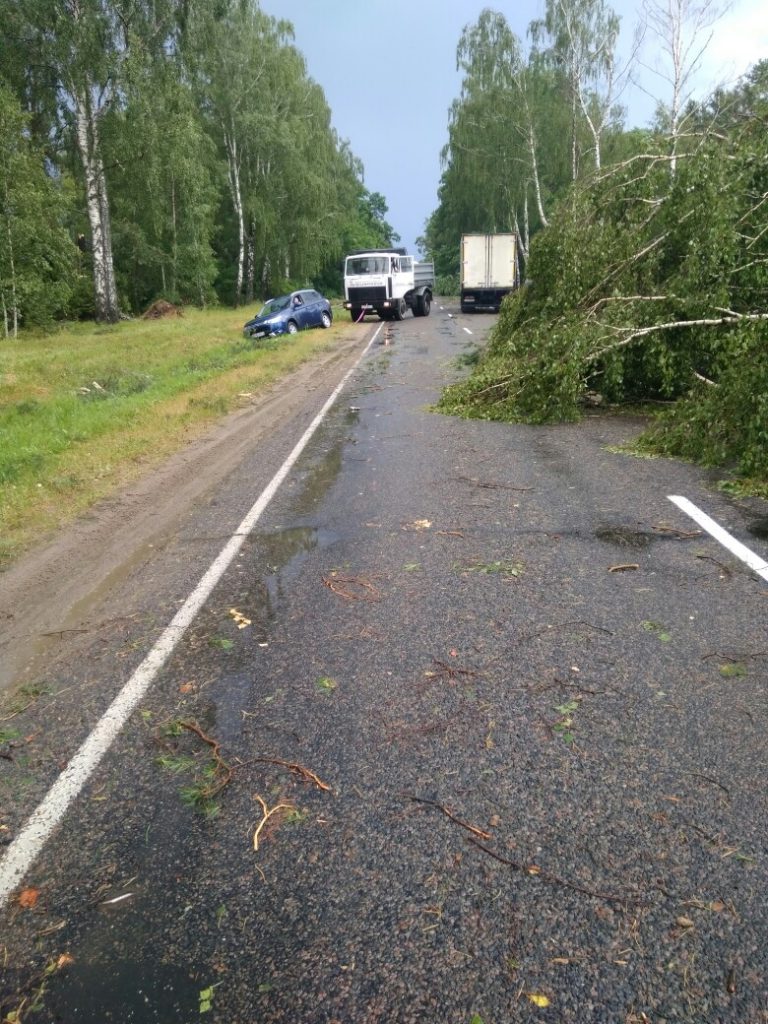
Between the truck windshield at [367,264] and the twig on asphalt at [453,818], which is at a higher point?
the truck windshield at [367,264]

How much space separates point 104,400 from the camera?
49.0 feet

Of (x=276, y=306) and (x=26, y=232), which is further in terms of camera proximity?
(x=276, y=306)

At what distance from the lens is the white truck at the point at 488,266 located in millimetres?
36125

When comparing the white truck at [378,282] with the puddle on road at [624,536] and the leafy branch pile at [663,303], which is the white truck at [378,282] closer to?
the leafy branch pile at [663,303]

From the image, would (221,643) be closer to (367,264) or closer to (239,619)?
(239,619)

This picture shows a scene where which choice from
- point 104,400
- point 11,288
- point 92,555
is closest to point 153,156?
point 11,288

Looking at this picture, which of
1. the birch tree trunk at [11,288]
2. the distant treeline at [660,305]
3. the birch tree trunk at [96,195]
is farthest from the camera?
the birch tree trunk at [96,195]

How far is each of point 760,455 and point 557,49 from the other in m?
37.4

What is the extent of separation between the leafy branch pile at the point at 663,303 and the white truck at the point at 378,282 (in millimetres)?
21403

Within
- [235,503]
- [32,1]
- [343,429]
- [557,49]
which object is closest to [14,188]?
[32,1]

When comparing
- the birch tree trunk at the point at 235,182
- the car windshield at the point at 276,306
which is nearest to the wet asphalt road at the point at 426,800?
the car windshield at the point at 276,306

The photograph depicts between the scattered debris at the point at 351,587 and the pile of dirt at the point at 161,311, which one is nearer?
the scattered debris at the point at 351,587

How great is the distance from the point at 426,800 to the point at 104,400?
44.8 ft

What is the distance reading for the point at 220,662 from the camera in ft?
14.0
